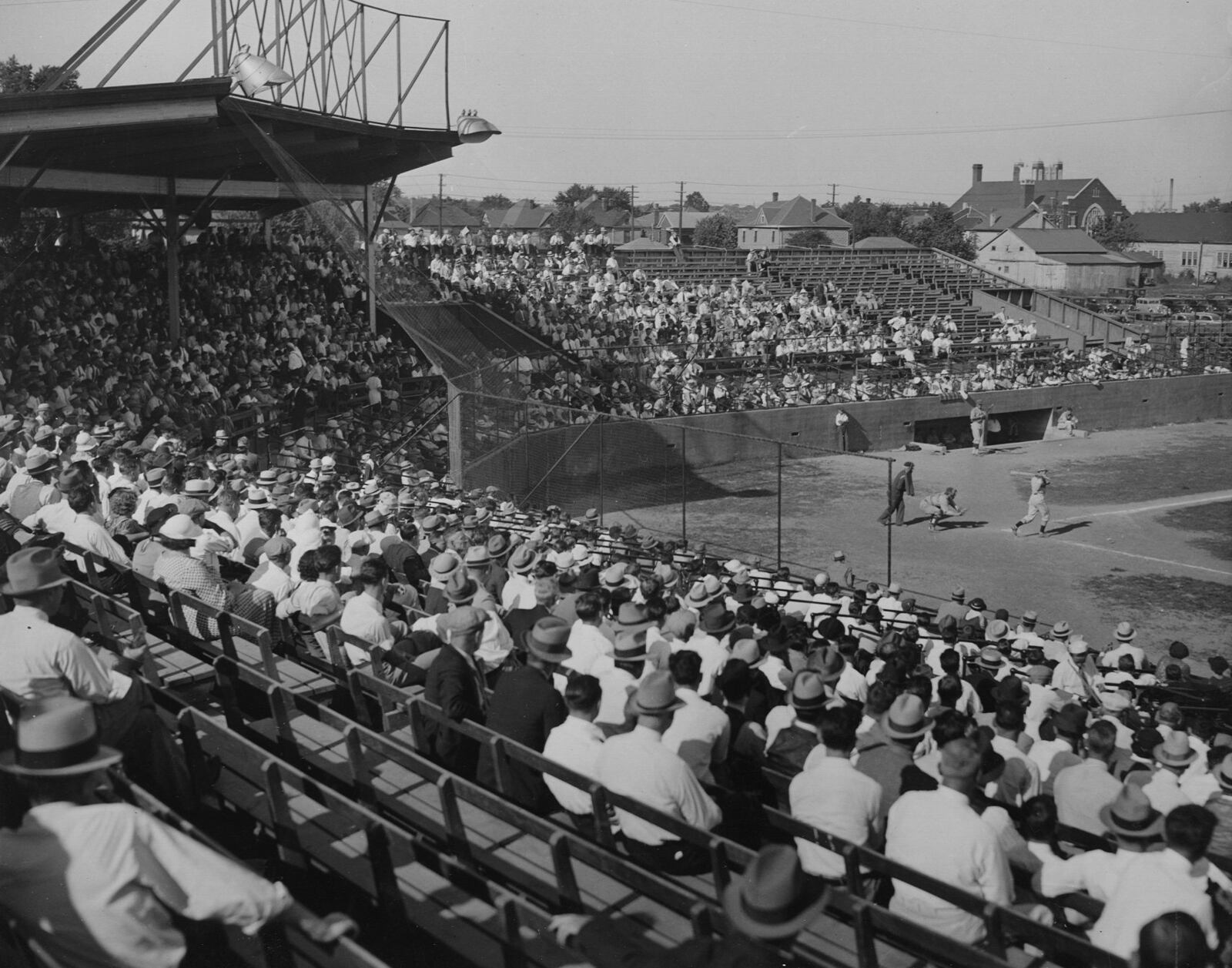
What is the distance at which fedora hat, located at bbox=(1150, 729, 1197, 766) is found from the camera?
→ 6375 mm

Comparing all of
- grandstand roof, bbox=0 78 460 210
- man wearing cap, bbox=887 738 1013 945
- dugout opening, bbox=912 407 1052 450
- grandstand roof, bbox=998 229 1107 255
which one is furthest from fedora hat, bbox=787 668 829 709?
grandstand roof, bbox=998 229 1107 255

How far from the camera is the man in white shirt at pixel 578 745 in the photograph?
5.11 m

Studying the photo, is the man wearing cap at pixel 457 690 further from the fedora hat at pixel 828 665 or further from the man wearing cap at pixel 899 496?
the man wearing cap at pixel 899 496

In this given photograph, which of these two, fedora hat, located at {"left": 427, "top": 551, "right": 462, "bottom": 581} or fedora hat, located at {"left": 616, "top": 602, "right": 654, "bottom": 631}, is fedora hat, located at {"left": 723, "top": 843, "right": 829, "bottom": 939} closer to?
fedora hat, located at {"left": 616, "top": 602, "right": 654, "bottom": 631}

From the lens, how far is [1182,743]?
6.41m

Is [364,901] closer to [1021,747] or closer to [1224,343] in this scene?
[1021,747]

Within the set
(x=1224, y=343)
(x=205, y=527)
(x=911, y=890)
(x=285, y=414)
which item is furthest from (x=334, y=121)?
(x=1224, y=343)

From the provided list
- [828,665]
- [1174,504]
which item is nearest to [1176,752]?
[828,665]

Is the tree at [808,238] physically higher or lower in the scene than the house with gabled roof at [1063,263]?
higher

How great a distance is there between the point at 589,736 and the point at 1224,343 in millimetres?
45032

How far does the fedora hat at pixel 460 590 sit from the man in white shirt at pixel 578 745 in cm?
169

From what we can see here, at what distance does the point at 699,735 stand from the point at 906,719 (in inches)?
37.7

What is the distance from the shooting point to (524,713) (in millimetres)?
5566

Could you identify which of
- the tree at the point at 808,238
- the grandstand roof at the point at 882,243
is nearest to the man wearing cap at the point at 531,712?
the grandstand roof at the point at 882,243
